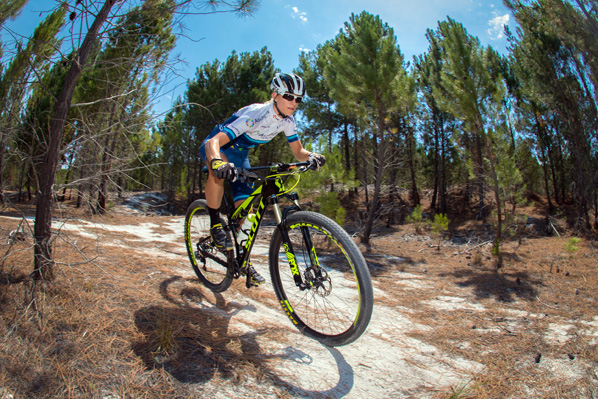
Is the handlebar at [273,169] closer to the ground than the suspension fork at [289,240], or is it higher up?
higher up

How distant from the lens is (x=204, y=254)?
3156 millimetres

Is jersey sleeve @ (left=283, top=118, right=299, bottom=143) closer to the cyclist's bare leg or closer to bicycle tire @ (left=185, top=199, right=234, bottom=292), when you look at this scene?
the cyclist's bare leg

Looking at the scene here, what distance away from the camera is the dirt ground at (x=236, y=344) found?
A: 160 centimetres

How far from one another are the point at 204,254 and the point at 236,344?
4.20ft

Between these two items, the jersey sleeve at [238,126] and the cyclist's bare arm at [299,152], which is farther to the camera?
the cyclist's bare arm at [299,152]

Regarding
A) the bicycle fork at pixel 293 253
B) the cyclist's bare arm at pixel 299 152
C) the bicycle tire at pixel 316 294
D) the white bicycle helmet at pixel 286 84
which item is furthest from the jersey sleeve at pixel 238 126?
the bicycle tire at pixel 316 294

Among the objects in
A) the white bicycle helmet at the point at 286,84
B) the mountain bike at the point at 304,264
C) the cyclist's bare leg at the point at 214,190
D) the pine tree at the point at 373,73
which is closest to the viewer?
the mountain bike at the point at 304,264

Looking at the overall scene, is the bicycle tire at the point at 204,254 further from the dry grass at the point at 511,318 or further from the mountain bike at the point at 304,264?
the dry grass at the point at 511,318

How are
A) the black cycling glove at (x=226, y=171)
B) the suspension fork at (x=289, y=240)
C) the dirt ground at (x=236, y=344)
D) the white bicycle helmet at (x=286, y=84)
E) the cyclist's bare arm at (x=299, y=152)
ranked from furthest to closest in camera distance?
the cyclist's bare arm at (x=299, y=152), the white bicycle helmet at (x=286, y=84), the suspension fork at (x=289, y=240), the black cycling glove at (x=226, y=171), the dirt ground at (x=236, y=344)

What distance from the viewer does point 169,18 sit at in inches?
113

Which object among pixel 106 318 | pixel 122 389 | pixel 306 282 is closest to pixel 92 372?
pixel 122 389

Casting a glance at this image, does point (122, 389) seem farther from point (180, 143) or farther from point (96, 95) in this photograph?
point (180, 143)

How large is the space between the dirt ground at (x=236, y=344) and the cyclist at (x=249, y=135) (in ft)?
1.96

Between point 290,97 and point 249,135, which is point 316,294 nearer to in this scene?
point 249,135
